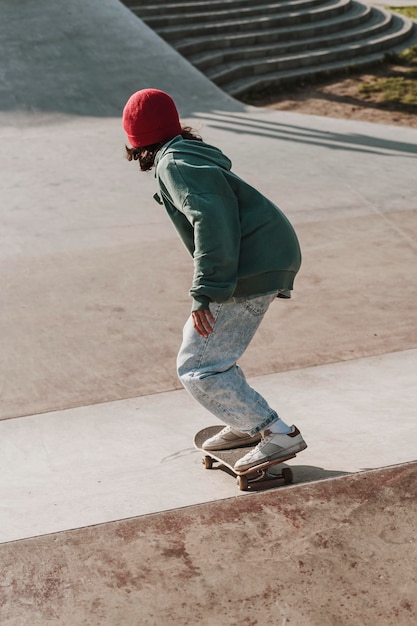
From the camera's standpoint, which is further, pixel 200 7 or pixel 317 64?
pixel 200 7

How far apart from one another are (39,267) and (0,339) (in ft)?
4.08

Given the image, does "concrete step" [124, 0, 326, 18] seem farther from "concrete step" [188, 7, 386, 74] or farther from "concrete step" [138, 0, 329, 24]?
"concrete step" [188, 7, 386, 74]

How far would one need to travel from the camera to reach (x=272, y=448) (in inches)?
158

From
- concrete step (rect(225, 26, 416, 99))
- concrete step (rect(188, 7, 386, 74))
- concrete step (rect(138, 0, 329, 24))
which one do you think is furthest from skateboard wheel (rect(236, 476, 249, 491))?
concrete step (rect(138, 0, 329, 24))

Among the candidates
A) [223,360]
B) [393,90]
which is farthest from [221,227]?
[393,90]

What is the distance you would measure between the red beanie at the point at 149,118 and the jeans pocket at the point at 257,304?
74 centimetres

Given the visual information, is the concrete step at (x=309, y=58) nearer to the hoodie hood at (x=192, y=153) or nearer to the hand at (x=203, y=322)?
the hoodie hood at (x=192, y=153)

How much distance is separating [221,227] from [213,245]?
77 mm

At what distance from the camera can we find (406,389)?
509 cm

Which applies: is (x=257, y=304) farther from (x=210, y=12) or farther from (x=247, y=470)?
(x=210, y=12)

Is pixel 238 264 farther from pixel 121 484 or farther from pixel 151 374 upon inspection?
pixel 151 374

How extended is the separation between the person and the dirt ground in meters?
8.22

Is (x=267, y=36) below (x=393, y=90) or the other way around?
the other way around

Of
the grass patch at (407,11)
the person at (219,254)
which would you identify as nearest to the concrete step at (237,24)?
the grass patch at (407,11)
